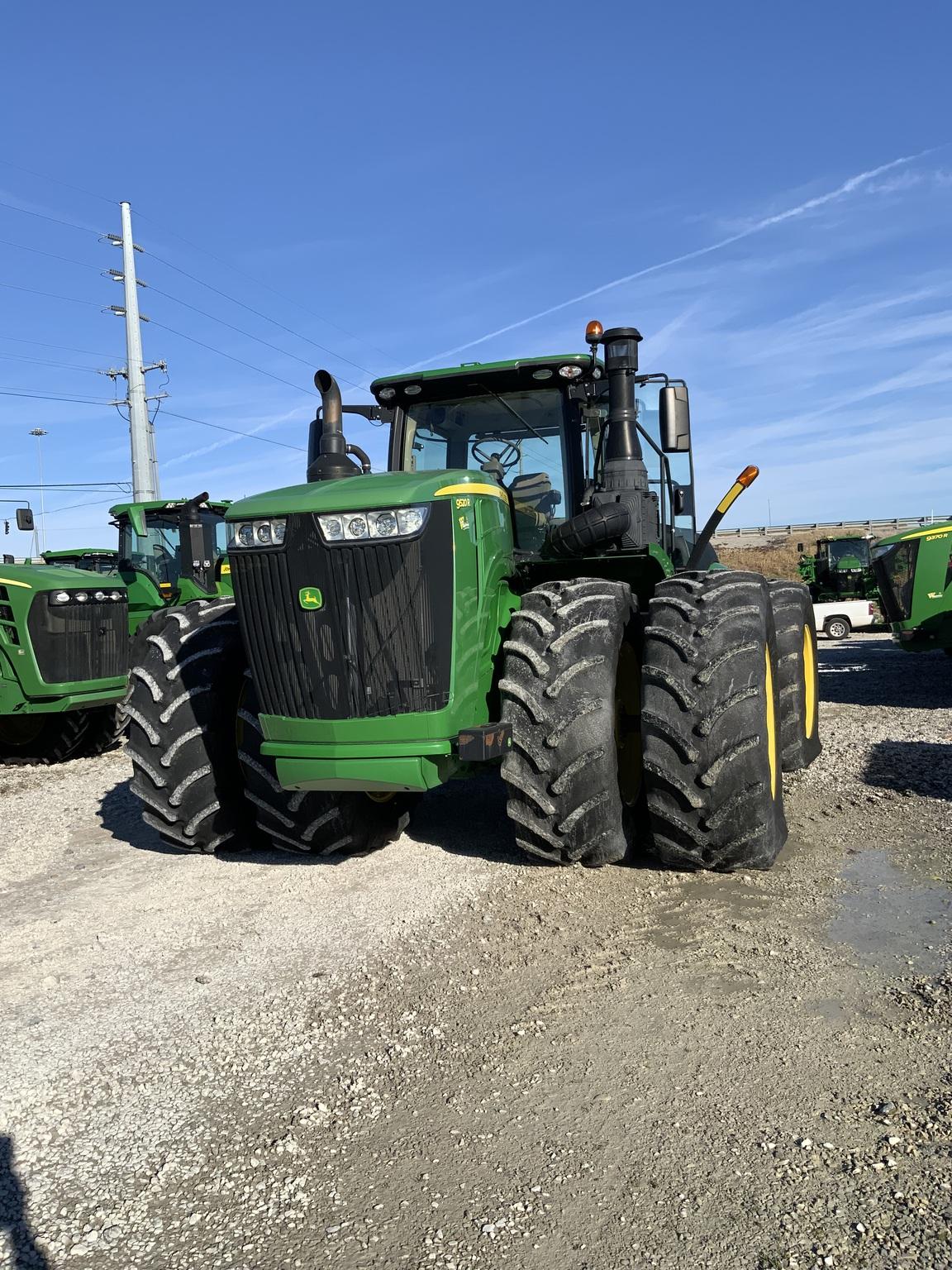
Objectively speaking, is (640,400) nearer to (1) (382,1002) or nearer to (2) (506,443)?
(2) (506,443)

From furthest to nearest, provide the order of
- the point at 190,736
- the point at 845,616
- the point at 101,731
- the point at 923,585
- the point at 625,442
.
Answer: the point at 845,616, the point at 923,585, the point at 101,731, the point at 625,442, the point at 190,736

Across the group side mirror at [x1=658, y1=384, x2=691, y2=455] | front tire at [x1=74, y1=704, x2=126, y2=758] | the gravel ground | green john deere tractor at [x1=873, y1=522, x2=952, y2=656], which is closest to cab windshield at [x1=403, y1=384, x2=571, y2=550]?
side mirror at [x1=658, y1=384, x2=691, y2=455]

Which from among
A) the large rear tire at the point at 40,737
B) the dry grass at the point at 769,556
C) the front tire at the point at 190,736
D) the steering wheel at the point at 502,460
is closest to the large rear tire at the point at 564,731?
the steering wheel at the point at 502,460

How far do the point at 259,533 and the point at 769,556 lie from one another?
46.2 meters

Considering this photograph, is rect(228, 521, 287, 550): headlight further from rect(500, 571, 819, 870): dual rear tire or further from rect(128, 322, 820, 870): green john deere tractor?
rect(500, 571, 819, 870): dual rear tire

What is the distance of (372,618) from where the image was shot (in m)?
4.05

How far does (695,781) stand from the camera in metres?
4.13

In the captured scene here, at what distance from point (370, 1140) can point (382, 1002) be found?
81 cm

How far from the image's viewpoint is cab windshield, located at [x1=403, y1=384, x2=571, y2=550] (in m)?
5.52

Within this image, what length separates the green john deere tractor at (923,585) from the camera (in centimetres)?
1121

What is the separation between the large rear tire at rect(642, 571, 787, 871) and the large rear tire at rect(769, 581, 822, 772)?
163 centimetres

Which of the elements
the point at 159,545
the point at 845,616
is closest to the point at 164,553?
the point at 159,545

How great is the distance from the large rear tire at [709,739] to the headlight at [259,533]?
1.68 meters

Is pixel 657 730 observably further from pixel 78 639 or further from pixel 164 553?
pixel 164 553
